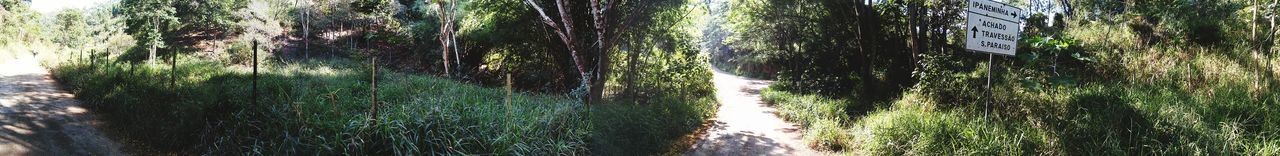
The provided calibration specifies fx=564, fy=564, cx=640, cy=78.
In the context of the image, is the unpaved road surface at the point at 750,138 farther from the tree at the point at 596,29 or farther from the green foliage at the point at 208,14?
the green foliage at the point at 208,14

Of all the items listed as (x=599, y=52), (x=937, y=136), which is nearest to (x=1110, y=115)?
(x=937, y=136)

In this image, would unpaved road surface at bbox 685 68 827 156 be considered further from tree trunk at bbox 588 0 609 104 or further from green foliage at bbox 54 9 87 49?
green foliage at bbox 54 9 87 49

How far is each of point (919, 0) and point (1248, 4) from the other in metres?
5.06

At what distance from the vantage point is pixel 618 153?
16.8 feet

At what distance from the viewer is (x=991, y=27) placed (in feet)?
14.8

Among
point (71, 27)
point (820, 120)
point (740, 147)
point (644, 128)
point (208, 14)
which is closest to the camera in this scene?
point (740, 147)

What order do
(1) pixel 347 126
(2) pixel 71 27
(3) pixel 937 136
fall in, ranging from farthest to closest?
(2) pixel 71 27 < (3) pixel 937 136 < (1) pixel 347 126

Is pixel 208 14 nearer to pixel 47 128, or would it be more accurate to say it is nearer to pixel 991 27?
pixel 47 128

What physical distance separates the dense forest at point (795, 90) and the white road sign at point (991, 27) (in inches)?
20.3

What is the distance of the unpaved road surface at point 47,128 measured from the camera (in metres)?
4.97

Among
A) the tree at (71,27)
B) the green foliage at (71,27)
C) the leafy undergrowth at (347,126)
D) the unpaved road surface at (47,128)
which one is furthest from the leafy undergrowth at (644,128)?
the tree at (71,27)

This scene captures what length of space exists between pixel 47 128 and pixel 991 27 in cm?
898

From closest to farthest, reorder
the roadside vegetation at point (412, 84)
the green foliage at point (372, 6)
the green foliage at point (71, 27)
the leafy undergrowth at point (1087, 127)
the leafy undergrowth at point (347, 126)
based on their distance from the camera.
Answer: the leafy undergrowth at point (1087, 127) → the leafy undergrowth at point (347, 126) → the roadside vegetation at point (412, 84) → the green foliage at point (372, 6) → the green foliage at point (71, 27)

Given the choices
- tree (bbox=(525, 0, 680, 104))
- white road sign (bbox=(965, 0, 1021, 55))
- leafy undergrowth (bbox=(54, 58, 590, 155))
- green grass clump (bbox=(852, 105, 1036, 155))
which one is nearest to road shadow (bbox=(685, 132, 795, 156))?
green grass clump (bbox=(852, 105, 1036, 155))
